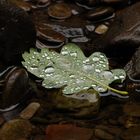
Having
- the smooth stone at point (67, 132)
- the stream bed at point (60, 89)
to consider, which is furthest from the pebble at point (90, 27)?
the smooth stone at point (67, 132)

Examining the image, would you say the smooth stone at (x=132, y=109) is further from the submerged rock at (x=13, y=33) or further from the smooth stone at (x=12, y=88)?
the submerged rock at (x=13, y=33)

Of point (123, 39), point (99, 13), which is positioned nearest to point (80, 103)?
point (123, 39)

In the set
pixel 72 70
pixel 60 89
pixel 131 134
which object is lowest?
pixel 131 134

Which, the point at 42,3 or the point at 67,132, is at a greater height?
the point at 42,3

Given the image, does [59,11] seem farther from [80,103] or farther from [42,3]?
[80,103]

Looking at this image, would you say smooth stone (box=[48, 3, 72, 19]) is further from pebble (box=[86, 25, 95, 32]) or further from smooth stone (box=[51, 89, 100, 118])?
smooth stone (box=[51, 89, 100, 118])

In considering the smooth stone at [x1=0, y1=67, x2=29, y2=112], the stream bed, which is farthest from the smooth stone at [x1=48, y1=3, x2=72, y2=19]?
the smooth stone at [x1=0, y1=67, x2=29, y2=112]
